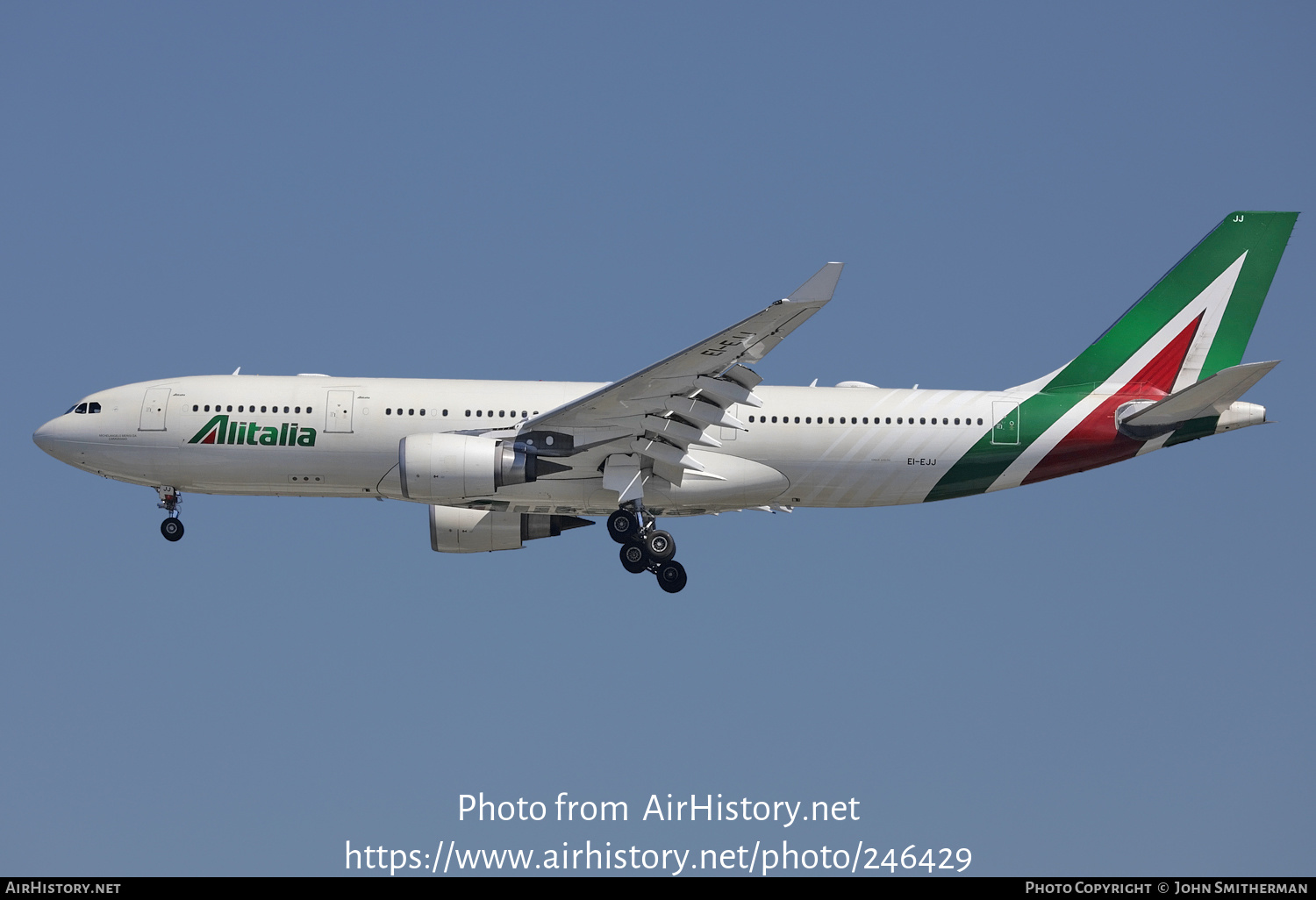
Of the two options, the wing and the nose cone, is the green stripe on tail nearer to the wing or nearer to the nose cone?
the wing

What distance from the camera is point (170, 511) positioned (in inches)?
1335

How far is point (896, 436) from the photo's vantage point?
3247cm

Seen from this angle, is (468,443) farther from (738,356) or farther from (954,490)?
(954,490)

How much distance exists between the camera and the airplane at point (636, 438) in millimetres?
31047

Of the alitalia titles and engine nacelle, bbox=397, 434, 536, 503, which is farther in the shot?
the alitalia titles

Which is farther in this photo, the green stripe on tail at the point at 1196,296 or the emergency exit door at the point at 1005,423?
the green stripe on tail at the point at 1196,296

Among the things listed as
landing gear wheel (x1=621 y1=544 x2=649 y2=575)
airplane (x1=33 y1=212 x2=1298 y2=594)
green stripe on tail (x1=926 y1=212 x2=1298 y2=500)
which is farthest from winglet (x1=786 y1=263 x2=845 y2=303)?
green stripe on tail (x1=926 y1=212 x2=1298 y2=500)

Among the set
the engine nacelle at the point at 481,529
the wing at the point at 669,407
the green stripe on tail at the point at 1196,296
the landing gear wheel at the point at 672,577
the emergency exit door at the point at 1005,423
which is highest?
the green stripe on tail at the point at 1196,296

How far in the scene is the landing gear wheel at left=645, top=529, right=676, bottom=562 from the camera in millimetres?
31844

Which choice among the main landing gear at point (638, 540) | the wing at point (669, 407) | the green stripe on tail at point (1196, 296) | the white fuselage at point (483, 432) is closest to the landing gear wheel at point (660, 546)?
the main landing gear at point (638, 540)

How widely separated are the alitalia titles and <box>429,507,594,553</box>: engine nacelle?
162 inches

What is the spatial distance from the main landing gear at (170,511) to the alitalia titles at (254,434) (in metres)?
1.93

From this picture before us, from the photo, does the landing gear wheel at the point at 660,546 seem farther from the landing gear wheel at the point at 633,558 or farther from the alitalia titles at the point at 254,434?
the alitalia titles at the point at 254,434

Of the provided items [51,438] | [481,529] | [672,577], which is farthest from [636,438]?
[51,438]
